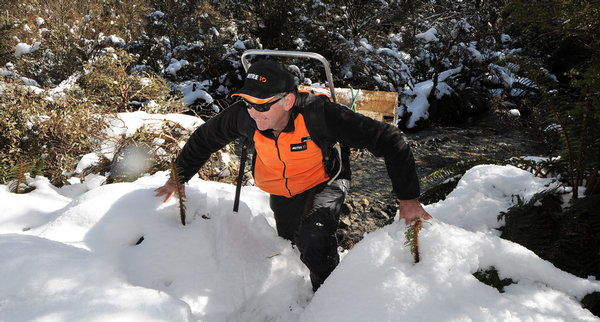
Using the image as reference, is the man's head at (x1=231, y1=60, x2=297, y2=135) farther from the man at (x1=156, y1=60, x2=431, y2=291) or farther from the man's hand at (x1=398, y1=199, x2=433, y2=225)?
the man's hand at (x1=398, y1=199, x2=433, y2=225)

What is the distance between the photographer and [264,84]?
7.35ft

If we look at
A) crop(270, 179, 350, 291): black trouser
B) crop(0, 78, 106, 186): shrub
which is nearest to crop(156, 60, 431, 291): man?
crop(270, 179, 350, 291): black trouser

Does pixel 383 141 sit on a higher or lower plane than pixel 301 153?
higher

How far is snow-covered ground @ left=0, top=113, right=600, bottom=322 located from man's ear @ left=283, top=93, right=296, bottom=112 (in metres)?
0.97

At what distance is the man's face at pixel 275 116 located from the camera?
230 cm

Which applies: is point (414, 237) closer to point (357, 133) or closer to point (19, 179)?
point (357, 133)

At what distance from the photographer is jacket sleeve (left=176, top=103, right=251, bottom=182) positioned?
8.43 feet

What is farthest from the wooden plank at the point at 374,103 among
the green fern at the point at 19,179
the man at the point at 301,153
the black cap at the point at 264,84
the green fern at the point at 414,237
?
the green fern at the point at 414,237

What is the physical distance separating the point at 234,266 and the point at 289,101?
121 centimetres

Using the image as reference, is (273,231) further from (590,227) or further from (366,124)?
(590,227)

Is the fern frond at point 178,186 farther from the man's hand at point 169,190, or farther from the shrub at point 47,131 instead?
the shrub at point 47,131

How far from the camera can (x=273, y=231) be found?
112 inches

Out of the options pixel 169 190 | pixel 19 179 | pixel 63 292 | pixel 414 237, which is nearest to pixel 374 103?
pixel 169 190

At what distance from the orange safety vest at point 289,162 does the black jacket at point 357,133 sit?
0.08m
